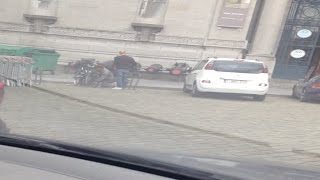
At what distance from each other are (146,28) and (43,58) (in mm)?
5900

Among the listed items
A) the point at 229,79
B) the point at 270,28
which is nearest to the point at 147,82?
the point at 229,79

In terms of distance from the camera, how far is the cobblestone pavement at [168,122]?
6461 millimetres

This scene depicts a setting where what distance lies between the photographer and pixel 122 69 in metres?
13.4

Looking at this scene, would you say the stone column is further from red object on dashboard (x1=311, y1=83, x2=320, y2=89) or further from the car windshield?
red object on dashboard (x1=311, y1=83, x2=320, y2=89)

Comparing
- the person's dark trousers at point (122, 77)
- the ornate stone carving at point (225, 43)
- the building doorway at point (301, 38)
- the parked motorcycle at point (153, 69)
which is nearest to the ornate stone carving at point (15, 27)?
the parked motorcycle at point (153, 69)

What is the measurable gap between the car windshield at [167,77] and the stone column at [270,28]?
1.9 inches

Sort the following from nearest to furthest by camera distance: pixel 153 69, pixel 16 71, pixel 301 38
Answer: pixel 16 71
pixel 153 69
pixel 301 38

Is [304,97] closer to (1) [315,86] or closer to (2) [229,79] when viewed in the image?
(1) [315,86]

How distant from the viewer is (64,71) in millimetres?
13750

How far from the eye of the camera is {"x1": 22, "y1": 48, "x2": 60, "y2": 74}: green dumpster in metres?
13.5

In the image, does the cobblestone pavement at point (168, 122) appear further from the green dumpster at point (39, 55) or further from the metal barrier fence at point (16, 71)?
the green dumpster at point (39, 55)

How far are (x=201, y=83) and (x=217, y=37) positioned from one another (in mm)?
6761

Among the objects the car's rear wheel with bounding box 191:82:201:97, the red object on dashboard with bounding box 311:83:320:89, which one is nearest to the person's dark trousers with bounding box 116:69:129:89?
the car's rear wheel with bounding box 191:82:201:97

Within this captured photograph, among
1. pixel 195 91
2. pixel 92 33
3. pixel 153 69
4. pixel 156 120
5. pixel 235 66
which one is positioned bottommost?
pixel 153 69
